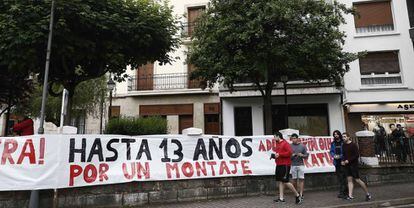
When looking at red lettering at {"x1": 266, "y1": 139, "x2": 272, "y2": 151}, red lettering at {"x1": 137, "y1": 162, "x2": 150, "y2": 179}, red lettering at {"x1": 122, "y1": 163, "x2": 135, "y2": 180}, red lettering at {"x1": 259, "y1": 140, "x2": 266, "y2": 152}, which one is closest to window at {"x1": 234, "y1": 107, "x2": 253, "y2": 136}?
red lettering at {"x1": 266, "y1": 139, "x2": 272, "y2": 151}

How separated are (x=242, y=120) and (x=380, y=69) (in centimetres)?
883

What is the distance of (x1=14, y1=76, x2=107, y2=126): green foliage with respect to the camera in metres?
18.9

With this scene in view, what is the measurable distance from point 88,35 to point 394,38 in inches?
693

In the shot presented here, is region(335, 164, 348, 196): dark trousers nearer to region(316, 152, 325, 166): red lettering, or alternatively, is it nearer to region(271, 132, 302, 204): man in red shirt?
region(271, 132, 302, 204): man in red shirt

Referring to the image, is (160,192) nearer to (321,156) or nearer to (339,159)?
(339,159)

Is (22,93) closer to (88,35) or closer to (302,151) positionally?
(88,35)

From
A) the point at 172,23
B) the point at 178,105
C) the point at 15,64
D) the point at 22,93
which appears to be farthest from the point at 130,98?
the point at 15,64

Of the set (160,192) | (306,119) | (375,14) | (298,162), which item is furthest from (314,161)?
(375,14)

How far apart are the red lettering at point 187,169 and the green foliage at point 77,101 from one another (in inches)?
463

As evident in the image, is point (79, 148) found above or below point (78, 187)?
above

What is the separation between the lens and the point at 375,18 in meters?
19.7

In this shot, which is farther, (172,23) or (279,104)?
(279,104)

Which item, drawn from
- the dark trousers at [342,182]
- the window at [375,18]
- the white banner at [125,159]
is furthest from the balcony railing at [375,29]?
the dark trousers at [342,182]

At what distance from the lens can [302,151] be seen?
9.69 m
